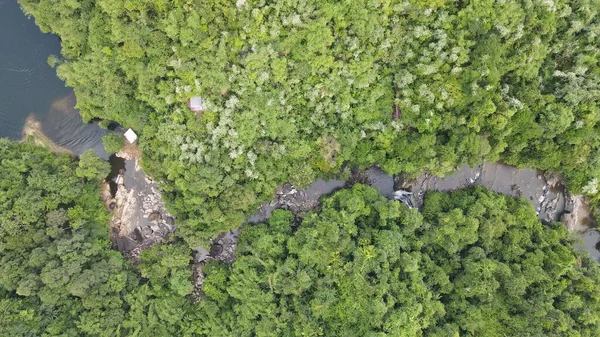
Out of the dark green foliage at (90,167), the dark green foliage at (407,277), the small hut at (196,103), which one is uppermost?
the small hut at (196,103)

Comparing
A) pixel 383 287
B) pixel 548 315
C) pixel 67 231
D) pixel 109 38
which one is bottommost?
pixel 548 315

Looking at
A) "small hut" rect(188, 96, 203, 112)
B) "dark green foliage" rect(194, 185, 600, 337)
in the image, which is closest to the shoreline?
"small hut" rect(188, 96, 203, 112)

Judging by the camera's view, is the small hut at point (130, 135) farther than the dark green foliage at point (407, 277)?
Yes

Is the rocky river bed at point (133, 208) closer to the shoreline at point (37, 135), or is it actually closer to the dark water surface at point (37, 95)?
the dark water surface at point (37, 95)

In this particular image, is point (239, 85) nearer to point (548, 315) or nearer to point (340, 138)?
point (340, 138)

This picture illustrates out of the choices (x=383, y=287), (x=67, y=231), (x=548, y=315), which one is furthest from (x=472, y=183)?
(x=67, y=231)

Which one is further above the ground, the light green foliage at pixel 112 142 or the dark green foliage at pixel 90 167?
the light green foliage at pixel 112 142

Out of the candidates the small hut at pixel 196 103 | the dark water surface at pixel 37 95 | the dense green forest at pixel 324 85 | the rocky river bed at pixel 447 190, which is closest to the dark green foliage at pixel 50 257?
the dark water surface at pixel 37 95
